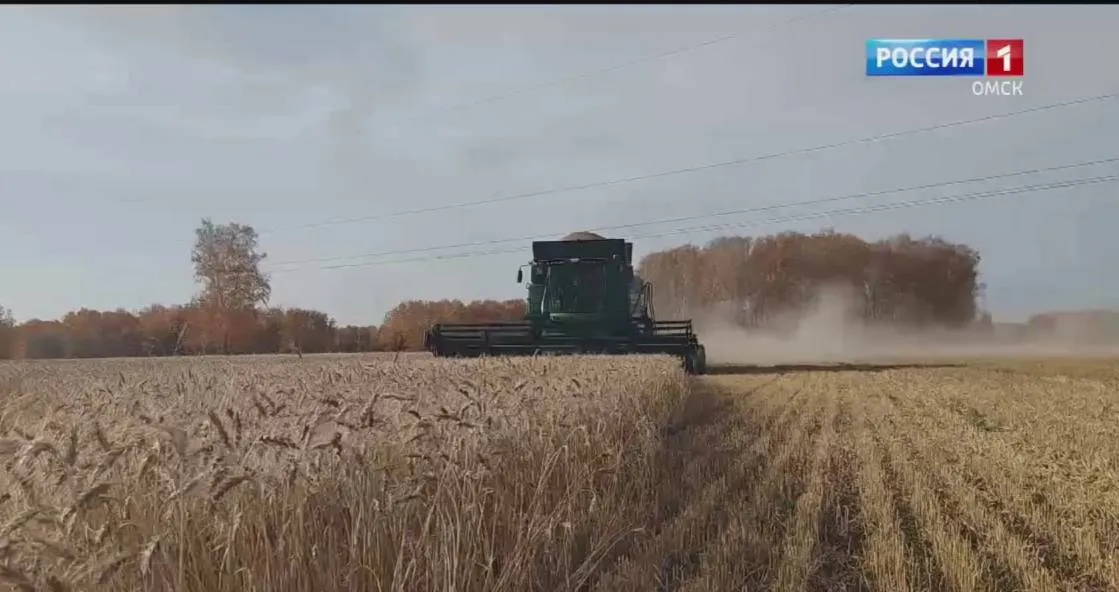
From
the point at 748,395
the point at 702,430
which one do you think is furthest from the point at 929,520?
the point at 748,395

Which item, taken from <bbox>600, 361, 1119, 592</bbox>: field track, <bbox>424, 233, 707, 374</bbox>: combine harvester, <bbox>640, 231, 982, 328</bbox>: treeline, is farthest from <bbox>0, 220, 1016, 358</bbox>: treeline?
<bbox>600, 361, 1119, 592</bbox>: field track

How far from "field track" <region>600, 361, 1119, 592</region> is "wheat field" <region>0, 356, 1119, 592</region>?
0.03 metres

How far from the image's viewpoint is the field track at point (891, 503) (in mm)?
4508

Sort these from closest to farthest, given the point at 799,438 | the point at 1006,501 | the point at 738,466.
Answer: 1. the point at 1006,501
2. the point at 738,466
3. the point at 799,438

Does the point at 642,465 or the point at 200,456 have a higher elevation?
the point at 200,456

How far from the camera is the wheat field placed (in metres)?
2.72

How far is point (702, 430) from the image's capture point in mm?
10141

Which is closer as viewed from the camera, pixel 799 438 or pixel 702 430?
pixel 799 438

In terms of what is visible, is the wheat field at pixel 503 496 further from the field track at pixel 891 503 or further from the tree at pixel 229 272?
the tree at pixel 229 272

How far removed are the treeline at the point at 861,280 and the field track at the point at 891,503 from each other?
41.2 m

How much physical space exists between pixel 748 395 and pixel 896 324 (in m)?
39.4

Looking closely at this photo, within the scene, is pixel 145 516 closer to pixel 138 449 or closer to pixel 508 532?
pixel 138 449

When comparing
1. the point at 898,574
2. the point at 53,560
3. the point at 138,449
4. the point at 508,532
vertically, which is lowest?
the point at 898,574

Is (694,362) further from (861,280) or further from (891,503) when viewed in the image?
(861,280)
